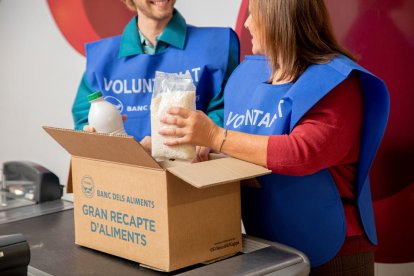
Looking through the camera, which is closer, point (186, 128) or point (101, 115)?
point (186, 128)

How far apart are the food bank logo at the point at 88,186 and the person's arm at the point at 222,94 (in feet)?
1.89

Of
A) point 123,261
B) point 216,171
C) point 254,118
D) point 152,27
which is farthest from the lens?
point 152,27

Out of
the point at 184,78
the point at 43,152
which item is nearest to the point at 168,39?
the point at 184,78

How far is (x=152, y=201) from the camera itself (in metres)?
1.27

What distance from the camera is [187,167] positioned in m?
1.22

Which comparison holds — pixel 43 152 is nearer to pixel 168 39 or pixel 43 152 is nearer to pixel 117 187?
pixel 168 39

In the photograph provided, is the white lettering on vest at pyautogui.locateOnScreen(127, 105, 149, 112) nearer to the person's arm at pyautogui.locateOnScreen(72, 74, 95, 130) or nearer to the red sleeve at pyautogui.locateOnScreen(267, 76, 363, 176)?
the person's arm at pyautogui.locateOnScreen(72, 74, 95, 130)

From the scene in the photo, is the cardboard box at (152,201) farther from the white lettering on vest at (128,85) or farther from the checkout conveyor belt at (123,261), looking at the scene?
the white lettering on vest at (128,85)

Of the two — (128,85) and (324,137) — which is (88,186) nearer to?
(324,137)

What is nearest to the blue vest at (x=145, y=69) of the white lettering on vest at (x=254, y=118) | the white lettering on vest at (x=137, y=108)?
the white lettering on vest at (x=137, y=108)

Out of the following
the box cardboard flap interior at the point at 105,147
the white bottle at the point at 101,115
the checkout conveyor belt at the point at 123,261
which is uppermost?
the white bottle at the point at 101,115

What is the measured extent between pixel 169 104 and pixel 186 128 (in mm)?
66

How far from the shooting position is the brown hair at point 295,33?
55.8 inches

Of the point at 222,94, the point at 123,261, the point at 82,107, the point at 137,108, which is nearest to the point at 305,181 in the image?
the point at 123,261
